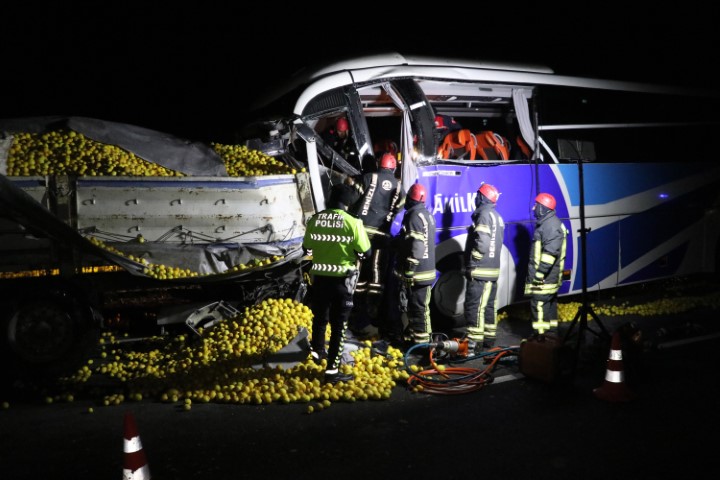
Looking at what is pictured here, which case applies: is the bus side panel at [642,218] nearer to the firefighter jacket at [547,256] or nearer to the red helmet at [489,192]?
the firefighter jacket at [547,256]

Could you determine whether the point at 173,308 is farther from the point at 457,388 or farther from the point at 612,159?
the point at 612,159

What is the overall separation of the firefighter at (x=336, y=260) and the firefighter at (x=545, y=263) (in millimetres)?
2622

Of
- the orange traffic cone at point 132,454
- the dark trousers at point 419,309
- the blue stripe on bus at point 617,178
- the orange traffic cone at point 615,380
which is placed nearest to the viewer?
the orange traffic cone at point 132,454

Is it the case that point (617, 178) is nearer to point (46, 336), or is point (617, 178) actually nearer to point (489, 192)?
point (489, 192)

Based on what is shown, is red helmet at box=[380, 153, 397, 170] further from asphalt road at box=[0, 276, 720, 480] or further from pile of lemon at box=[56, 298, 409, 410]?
asphalt road at box=[0, 276, 720, 480]

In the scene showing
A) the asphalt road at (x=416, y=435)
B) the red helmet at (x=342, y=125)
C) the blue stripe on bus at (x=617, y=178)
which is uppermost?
the red helmet at (x=342, y=125)

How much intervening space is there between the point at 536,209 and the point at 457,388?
2.98 m

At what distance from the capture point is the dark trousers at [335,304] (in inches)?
241

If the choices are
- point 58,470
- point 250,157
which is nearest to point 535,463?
point 58,470

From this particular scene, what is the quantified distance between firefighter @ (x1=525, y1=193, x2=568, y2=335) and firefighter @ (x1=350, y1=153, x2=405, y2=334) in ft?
5.95

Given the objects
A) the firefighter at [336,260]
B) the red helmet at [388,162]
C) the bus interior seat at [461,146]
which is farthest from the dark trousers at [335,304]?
the bus interior seat at [461,146]

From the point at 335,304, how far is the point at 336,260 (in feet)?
1.55

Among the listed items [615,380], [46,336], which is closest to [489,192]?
[615,380]

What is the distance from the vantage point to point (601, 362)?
6.75 meters
